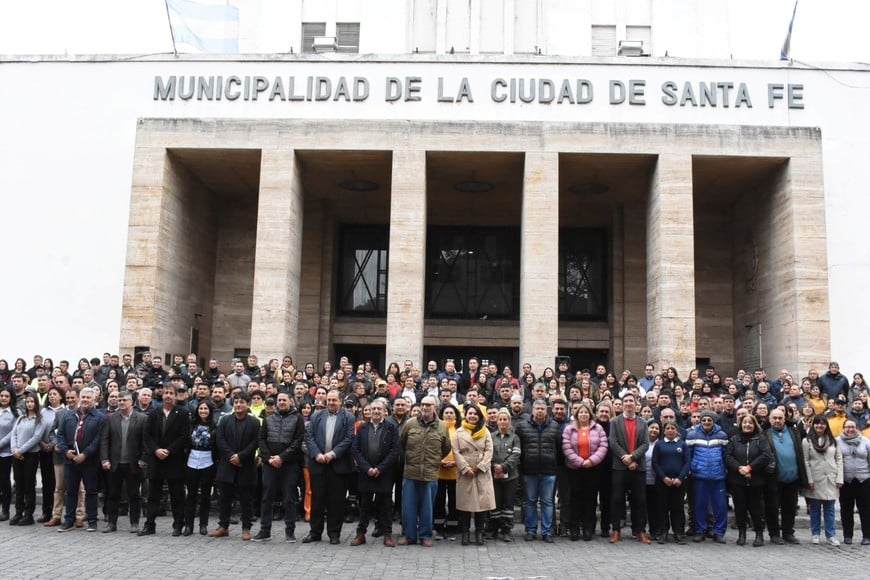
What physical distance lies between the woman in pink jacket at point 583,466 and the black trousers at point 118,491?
556cm

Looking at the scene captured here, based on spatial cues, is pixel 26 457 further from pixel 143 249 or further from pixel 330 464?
pixel 143 249

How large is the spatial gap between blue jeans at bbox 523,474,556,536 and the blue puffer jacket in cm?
186

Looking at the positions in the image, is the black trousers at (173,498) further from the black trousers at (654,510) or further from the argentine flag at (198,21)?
the argentine flag at (198,21)

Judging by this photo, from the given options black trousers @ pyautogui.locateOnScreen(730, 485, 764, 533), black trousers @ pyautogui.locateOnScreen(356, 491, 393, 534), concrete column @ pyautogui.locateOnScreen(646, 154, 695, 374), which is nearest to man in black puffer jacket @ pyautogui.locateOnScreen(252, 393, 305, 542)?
black trousers @ pyautogui.locateOnScreen(356, 491, 393, 534)

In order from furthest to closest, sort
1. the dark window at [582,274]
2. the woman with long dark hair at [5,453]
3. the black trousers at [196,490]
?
the dark window at [582,274] < the woman with long dark hair at [5,453] < the black trousers at [196,490]

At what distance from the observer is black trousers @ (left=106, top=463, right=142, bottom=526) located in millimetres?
10680

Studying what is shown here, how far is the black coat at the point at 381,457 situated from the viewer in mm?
10172

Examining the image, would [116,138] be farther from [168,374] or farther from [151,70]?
[168,374]

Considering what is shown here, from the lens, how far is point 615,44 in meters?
27.9

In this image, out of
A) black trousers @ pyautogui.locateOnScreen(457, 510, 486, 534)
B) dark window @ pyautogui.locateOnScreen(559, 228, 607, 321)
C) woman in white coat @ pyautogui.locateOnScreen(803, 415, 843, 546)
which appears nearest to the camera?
black trousers @ pyautogui.locateOnScreen(457, 510, 486, 534)

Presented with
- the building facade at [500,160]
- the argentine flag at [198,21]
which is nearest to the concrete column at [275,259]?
the building facade at [500,160]

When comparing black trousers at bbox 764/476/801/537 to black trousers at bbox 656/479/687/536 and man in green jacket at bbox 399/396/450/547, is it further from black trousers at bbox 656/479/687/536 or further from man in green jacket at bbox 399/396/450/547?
man in green jacket at bbox 399/396/450/547

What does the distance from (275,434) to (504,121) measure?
12.6 m

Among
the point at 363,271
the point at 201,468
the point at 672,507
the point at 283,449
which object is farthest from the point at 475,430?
the point at 363,271
